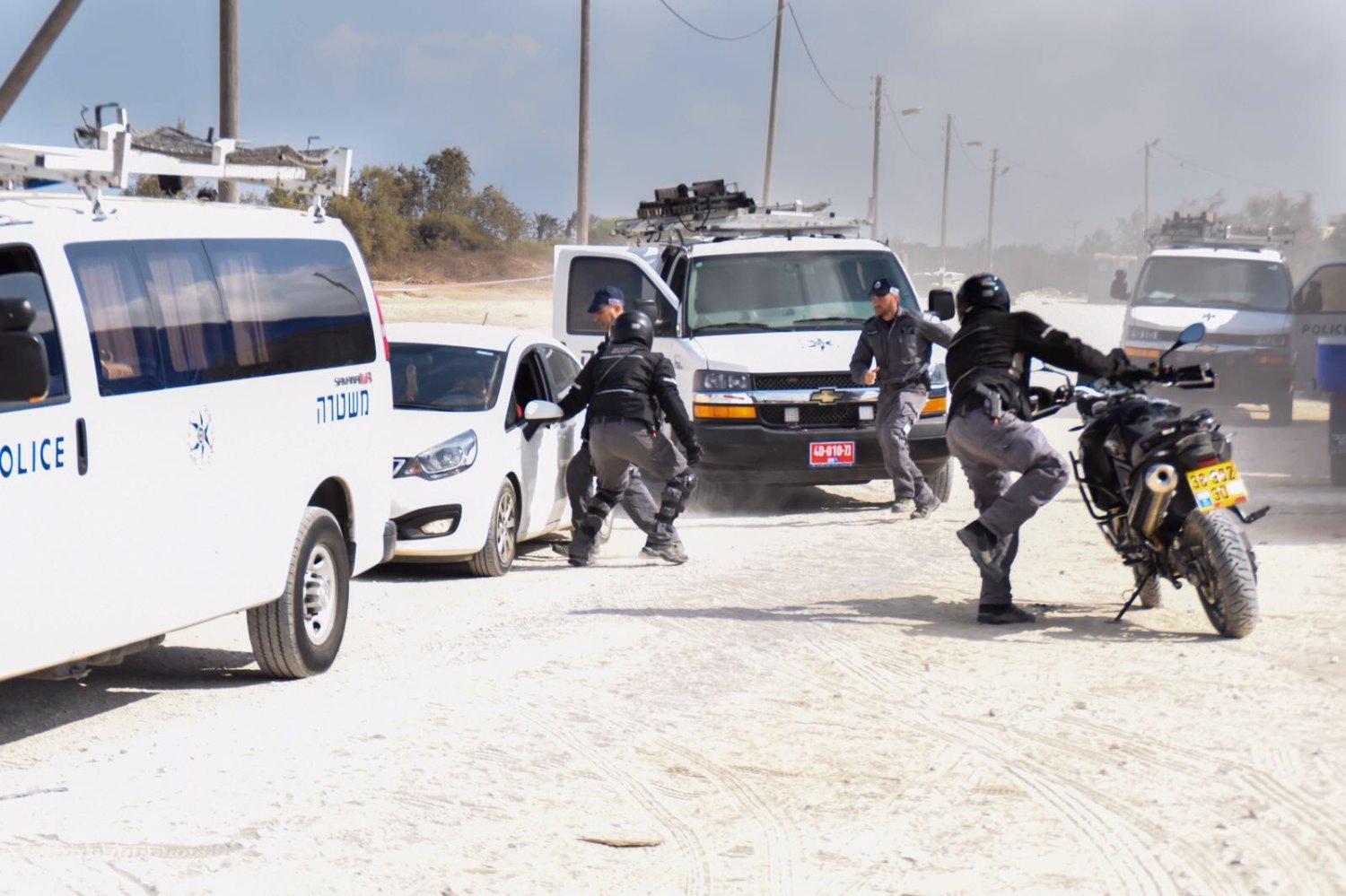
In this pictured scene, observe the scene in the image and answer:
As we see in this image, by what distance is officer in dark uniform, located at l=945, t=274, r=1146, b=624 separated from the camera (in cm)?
891

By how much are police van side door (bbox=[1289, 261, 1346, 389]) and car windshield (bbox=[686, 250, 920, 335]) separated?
619cm

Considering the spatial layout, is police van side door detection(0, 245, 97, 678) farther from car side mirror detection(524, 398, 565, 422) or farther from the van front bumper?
the van front bumper

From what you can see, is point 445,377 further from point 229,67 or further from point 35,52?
point 229,67

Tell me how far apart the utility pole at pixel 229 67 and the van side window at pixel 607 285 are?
4.58 meters

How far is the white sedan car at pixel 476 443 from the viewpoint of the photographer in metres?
10.5

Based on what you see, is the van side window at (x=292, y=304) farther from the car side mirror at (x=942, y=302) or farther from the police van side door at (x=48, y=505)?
the car side mirror at (x=942, y=302)

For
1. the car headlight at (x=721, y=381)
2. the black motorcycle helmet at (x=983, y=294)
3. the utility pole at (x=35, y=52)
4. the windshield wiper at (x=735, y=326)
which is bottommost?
the car headlight at (x=721, y=381)

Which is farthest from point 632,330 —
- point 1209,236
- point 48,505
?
point 1209,236

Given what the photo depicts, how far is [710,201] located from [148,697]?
10.2 meters

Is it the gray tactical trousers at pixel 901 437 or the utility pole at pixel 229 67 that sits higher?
the utility pole at pixel 229 67

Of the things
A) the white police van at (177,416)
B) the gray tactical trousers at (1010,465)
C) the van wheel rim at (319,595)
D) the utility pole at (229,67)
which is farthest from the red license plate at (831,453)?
the utility pole at (229,67)

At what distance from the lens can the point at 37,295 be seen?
6074 millimetres

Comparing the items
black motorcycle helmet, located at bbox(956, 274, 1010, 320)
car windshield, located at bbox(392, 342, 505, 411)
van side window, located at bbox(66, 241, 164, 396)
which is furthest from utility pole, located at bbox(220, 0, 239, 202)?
van side window, located at bbox(66, 241, 164, 396)

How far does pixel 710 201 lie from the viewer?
16703mm
